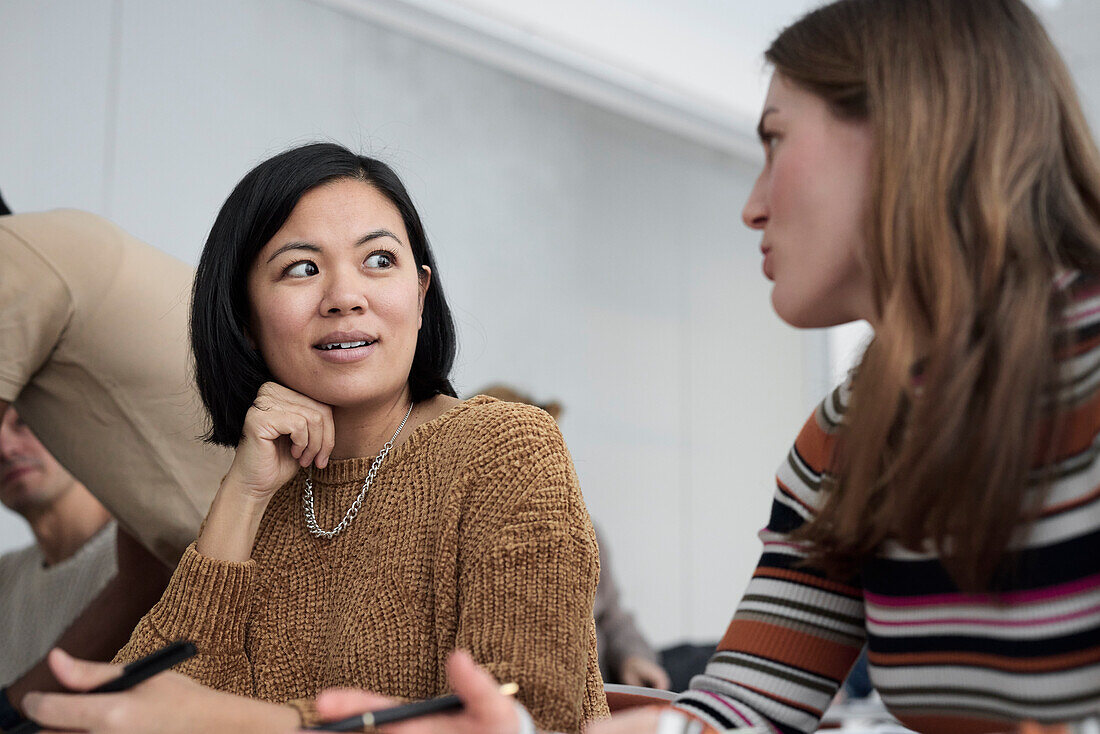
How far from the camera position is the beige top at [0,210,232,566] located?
1363 millimetres

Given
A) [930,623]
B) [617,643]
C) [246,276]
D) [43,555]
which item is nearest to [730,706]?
[930,623]

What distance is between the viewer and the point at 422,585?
41.1 inches

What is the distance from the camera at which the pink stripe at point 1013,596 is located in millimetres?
716

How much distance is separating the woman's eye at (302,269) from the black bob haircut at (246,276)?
52 mm

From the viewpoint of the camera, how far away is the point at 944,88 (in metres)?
0.77

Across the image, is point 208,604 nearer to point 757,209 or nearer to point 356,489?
point 356,489

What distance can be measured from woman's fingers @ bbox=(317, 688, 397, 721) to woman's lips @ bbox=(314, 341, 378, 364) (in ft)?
1.72

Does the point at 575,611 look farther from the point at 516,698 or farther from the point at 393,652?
the point at 393,652

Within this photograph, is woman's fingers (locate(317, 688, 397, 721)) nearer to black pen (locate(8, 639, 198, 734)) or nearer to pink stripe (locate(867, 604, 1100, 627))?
black pen (locate(8, 639, 198, 734))

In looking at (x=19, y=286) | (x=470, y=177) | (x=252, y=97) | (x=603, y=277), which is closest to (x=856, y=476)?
(x=19, y=286)

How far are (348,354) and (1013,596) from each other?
0.73 m

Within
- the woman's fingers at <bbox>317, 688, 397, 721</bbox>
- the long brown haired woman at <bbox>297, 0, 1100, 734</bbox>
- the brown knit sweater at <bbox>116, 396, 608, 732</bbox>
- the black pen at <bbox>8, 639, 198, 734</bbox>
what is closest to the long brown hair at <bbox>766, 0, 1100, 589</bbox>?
the long brown haired woman at <bbox>297, 0, 1100, 734</bbox>

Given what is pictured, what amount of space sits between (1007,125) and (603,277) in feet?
12.7

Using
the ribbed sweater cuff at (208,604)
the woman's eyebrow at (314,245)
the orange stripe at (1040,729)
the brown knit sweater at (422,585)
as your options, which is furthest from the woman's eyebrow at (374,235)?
the orange stripe at (1040,729)
